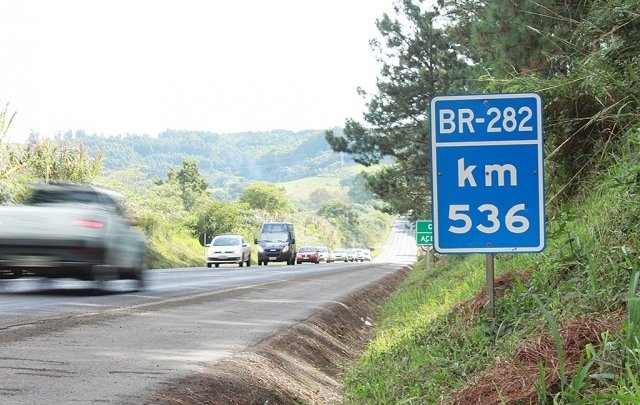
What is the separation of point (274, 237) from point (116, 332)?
140 ft

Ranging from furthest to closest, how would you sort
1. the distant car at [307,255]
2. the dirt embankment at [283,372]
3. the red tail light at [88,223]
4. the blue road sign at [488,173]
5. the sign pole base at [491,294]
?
the distant car at [307,255], the red tail light at [88,223], the sign pole base at [491,294], the blue road sign at [488,173], the dirt embankment at [283,372]

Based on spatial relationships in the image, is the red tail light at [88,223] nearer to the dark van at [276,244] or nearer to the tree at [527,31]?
the tree at [527,31]

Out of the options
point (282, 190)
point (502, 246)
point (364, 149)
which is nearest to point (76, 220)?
point (502, 246)

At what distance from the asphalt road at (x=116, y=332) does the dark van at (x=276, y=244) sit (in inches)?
1313

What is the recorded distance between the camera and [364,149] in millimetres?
37906

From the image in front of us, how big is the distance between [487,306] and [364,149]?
31.1 metres

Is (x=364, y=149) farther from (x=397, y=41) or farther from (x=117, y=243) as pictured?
(x=117, y=243)

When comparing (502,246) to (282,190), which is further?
(282,190)

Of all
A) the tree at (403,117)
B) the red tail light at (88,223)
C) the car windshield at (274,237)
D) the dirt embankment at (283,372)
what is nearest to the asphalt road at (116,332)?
the dirt embankment at (283,372)

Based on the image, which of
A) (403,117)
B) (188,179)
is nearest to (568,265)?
(403,117)

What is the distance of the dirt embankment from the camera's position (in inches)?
245

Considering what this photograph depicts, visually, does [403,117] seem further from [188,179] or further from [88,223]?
[188,179]

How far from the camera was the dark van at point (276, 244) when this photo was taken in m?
51.1

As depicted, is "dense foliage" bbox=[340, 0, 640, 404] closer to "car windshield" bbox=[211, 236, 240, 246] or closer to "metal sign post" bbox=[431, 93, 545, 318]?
"metal sign post" bbox=[431, 93, 545, 318]
